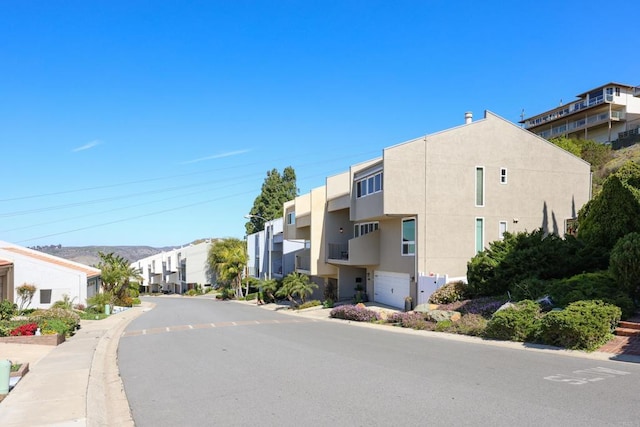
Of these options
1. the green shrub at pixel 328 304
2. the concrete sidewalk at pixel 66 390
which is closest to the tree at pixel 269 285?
the green shrub at pixel 328 304

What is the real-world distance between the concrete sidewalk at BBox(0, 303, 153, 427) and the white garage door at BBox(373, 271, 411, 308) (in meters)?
16.2

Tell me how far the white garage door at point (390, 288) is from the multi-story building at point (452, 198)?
58 mm

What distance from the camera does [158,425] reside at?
26.9 feet

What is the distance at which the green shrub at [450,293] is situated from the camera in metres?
24.4

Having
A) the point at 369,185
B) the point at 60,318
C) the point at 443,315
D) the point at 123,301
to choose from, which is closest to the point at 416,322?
the point at 443,315

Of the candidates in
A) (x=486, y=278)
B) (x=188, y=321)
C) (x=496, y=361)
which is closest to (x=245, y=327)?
(x=188, y=321)

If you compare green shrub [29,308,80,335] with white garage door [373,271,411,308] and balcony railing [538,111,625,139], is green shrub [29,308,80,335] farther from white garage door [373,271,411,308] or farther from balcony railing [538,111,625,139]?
balcony railing [538,111,625,139]

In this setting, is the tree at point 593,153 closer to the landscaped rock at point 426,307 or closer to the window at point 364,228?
the window at point 364,228

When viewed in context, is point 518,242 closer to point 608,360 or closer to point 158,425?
point 608,360

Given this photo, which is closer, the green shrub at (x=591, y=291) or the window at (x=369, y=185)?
the green shrub at (x=591, y=291)

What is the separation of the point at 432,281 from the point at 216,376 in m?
16.1

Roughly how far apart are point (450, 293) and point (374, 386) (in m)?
15.3

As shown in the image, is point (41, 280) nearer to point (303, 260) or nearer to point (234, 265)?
point (303, 260)

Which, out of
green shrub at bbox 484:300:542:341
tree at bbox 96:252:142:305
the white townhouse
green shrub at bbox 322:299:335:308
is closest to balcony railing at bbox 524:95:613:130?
green shrub at bbox 322:299:335:308
